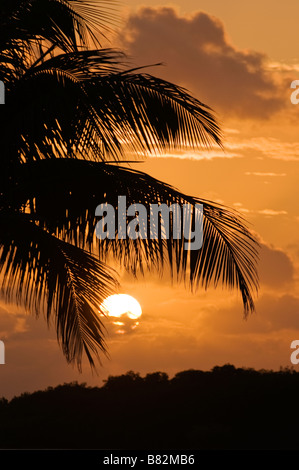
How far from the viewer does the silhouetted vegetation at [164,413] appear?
71.4 ft

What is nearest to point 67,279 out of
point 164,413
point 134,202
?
point 134,202

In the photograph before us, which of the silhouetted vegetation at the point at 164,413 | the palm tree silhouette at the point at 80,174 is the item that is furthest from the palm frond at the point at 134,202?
the silhouetted vegetation at the point at 164,413

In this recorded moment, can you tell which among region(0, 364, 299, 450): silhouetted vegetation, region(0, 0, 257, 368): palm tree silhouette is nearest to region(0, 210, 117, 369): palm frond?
region(0, 0, 257, 368): palm tree silhouette

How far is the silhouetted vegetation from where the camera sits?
2175 cm

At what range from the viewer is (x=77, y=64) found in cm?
Result: 920

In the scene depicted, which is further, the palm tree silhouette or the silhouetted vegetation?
the silhouetted vegetation

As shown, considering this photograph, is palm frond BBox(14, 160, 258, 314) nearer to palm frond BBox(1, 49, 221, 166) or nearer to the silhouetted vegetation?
palm frond BBox(1, 49, 221, 166)

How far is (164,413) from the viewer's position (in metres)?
23.1

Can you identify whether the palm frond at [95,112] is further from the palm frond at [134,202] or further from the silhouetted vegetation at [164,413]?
the silhouetted vegetation at [164,413]

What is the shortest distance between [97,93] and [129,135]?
627 mm

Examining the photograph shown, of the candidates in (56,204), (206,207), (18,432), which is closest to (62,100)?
(56,204)

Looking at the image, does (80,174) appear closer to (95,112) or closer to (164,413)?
(95,112)

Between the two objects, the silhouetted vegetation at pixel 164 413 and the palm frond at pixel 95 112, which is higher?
the palm frond at pixel 95 112
